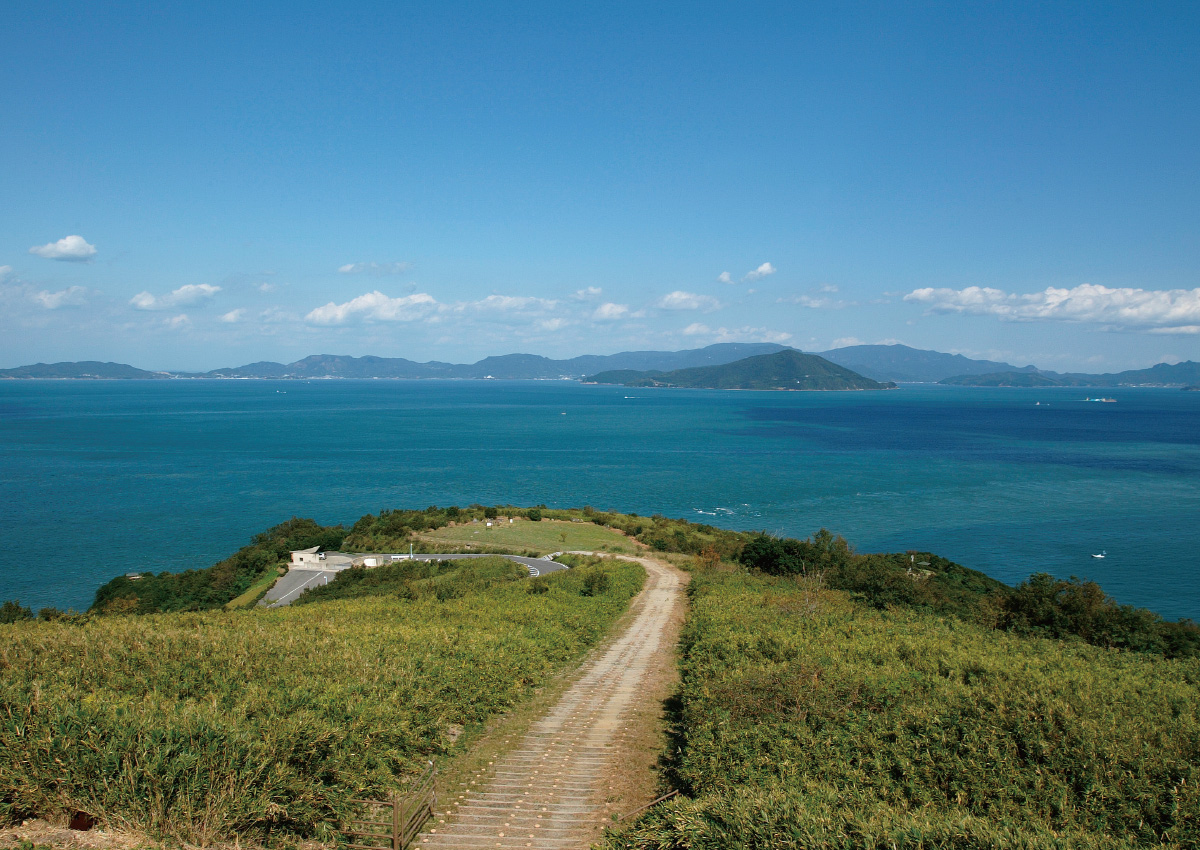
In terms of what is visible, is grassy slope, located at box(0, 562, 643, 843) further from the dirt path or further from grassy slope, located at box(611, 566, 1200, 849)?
grassy slope, located at box(611, 566, 1200, 849)

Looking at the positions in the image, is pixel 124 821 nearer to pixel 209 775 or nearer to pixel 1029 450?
pixel 209 775

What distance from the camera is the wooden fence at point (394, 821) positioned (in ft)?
27.2

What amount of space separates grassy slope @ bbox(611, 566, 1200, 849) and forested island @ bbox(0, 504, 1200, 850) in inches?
1.5

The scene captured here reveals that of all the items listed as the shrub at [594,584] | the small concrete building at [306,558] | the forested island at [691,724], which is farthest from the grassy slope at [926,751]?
the small concrete building at [306,558]

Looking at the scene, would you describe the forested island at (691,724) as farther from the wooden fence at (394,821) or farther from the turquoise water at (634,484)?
the turquoise water at (634,484)

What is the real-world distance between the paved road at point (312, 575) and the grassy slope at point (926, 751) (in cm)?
1957

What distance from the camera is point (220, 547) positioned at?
48031 millimetres

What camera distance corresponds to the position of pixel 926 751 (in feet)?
31.2

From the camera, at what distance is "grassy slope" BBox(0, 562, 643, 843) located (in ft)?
26.4

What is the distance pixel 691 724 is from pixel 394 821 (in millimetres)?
5279

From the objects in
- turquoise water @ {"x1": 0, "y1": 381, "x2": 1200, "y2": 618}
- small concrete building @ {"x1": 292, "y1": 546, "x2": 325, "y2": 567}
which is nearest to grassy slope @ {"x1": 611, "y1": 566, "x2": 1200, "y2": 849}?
small concrete building @ {"x1": 292, "y1": 546, "x2": 325, "y2": 567}

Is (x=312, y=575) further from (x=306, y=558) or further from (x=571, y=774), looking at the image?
(x=571, y=774)

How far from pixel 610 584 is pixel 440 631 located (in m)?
11.5

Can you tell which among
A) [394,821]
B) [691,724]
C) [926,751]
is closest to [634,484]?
[691,724]
